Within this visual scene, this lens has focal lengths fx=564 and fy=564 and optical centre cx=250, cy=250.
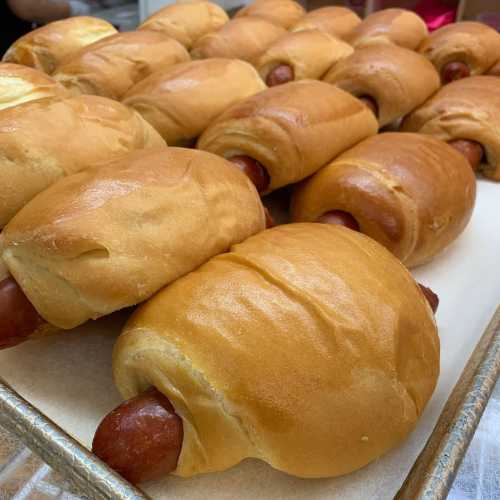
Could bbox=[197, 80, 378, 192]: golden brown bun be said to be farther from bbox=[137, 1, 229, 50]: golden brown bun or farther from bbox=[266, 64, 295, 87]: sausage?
bbox=[137, 1, 229, 50]: golden brown bun

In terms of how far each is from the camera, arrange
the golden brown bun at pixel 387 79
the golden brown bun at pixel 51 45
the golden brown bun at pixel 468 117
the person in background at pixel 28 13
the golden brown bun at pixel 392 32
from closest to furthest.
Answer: the golden brown bun at pixel 468 117, the golden brown bun at pixel 387 79, the golden brown bun at pixel 51 45, the golden brown bun at pixel 392 32, the person in background at pixel 28 13

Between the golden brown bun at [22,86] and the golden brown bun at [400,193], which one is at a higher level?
the golden brown bun at [22,86]

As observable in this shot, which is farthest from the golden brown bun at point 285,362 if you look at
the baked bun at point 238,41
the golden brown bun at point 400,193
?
the baked bun at point 238,41

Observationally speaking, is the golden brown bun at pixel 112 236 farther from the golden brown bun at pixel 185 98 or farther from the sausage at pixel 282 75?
the sausage at pixel 282 75

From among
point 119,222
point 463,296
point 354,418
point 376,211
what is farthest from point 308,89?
point 354,418

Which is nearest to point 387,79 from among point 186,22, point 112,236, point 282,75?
point 282,75

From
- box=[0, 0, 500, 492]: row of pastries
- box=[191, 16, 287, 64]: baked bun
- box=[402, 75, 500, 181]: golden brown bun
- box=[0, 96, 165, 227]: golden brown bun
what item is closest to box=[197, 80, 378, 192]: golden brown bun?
box=[0, 0, 500, 492]: row of pastries

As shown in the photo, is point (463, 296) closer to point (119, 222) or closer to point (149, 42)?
point (119, 222)
